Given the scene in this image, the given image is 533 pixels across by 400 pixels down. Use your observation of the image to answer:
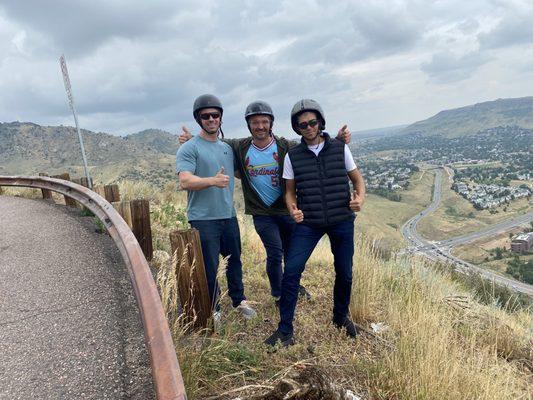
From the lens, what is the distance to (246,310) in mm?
4227

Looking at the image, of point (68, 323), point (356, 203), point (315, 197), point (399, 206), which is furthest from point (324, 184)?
point (399, 206)

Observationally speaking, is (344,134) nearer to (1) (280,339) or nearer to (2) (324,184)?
(2) (324,184)

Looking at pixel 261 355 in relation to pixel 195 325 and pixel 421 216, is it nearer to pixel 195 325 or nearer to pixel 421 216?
pixel 195 325

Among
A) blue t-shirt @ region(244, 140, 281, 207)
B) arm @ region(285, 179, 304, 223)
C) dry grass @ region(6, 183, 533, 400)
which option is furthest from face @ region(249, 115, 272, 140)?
dry grass @ region(6, 183, 533, 400)

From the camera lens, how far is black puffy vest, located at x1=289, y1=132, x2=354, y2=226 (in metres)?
3.78

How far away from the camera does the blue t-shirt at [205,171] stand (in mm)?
3910

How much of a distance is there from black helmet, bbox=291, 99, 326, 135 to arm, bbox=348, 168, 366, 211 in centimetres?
53

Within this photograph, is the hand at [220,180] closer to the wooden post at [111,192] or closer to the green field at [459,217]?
the wooden post at [111,192]

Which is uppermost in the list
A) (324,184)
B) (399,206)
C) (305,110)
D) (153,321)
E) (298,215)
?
(305,110)

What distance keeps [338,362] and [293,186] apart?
1.59 m

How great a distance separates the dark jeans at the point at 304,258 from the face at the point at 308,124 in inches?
Result: 33.3

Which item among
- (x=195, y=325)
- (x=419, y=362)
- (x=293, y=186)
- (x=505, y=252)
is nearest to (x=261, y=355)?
(x=195, y=325)

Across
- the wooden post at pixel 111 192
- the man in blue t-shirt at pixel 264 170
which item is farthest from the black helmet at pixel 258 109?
the wooden post at pixel 111 192

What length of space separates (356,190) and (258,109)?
1.23 m
